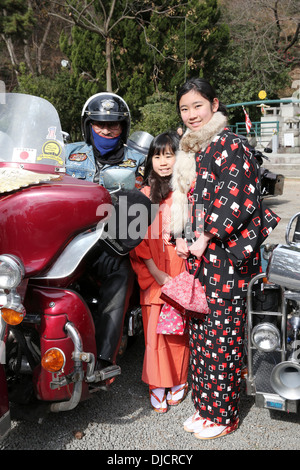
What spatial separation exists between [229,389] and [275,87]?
22377mm

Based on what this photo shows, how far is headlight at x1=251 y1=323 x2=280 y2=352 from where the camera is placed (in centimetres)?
235

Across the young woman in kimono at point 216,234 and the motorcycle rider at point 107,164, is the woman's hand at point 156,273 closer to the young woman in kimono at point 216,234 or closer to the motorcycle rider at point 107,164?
the motorcycle rider at point 107,164

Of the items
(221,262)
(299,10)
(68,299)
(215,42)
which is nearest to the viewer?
(68,299)

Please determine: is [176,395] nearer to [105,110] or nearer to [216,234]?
[216,234]

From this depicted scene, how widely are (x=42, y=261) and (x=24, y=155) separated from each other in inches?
26.5

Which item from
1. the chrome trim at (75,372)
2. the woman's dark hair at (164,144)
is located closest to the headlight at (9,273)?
the chrome trim at (75,372)

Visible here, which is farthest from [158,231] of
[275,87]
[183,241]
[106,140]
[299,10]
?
[299,10]

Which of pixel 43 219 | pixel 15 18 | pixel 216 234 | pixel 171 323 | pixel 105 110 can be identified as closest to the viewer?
pixel 43 219

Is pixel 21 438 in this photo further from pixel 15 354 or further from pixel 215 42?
pixel 215 42

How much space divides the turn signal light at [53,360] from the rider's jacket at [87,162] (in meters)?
1.23

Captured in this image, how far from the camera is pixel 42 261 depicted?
2.10m

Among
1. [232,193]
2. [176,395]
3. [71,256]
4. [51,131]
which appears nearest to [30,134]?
[51,131]

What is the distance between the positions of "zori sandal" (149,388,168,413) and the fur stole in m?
0.94

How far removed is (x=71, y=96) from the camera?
15.6m
